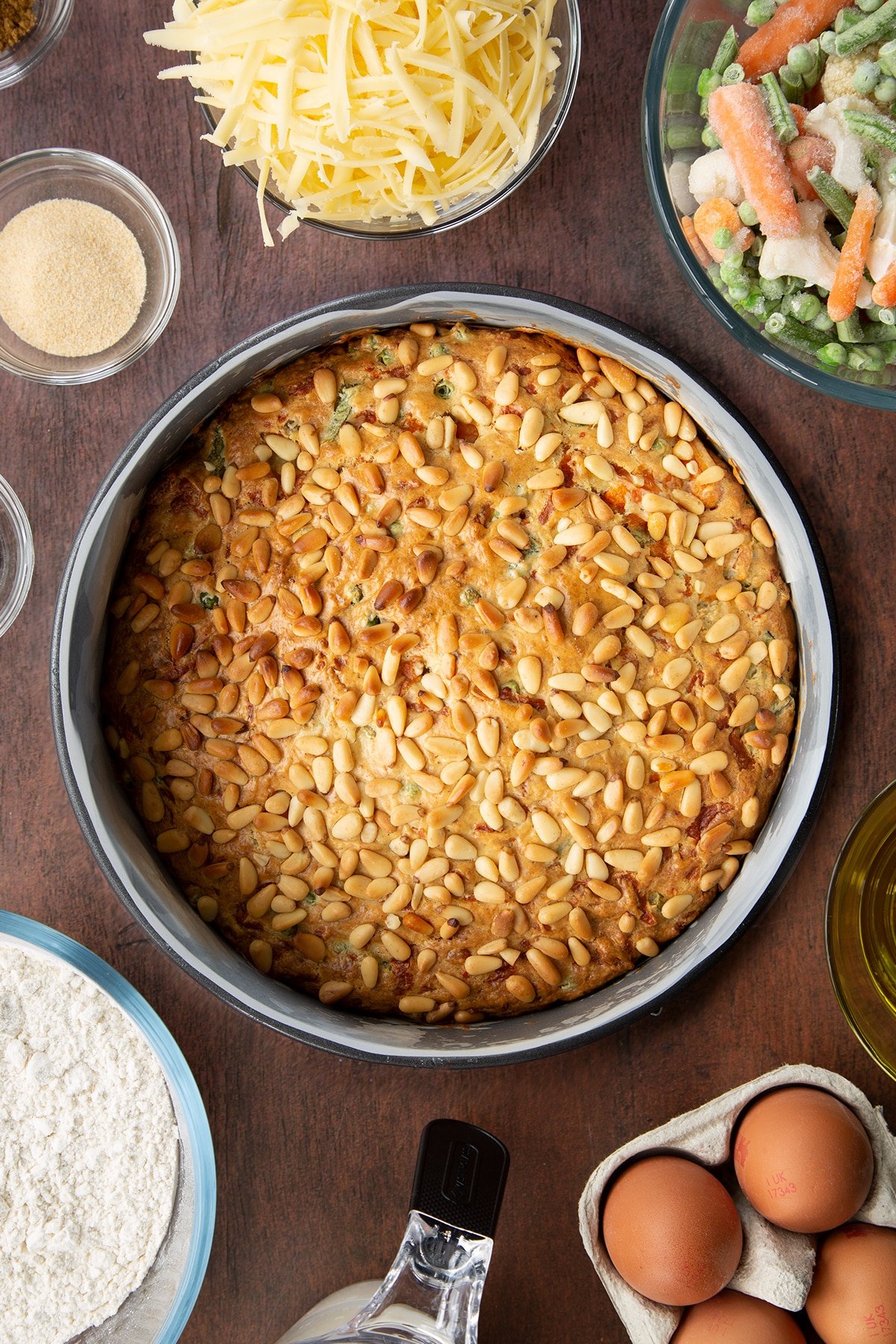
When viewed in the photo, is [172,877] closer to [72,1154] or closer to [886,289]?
[72,1154]

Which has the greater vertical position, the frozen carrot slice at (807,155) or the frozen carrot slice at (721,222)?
the frozen carrot slice at (807,155)

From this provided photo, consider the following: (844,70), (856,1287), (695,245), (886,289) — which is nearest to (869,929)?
(856,1287)

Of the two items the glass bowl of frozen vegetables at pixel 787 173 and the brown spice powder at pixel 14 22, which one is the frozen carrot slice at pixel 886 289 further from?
the brown spice powder at pixel 14 22

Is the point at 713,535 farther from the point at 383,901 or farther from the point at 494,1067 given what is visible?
the point at 494,1067

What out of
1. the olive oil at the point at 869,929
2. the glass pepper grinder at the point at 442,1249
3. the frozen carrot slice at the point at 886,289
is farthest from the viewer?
the olive oil at the point at 869,929

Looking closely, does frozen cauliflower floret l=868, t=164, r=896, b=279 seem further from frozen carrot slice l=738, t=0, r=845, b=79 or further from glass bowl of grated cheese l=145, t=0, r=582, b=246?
glass bowl of grated cheese l=145, t=0, r=582, b=246

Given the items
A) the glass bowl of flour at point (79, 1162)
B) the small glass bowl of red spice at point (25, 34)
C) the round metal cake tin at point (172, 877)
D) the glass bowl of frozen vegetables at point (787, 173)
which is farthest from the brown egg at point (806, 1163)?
the small glass bowl of red spice at point (25, 34)
